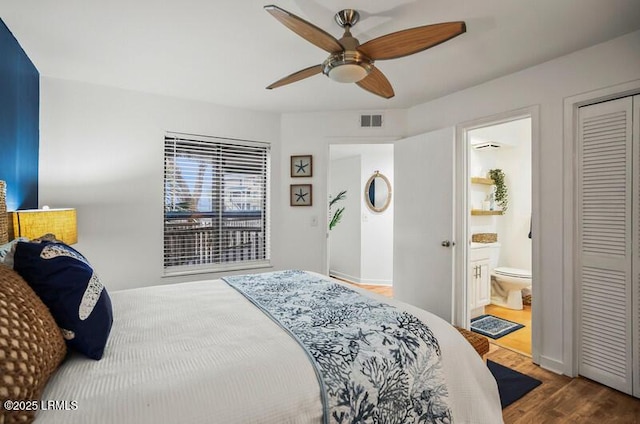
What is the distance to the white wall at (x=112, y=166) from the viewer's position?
273cm

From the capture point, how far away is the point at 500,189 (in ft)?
14.3

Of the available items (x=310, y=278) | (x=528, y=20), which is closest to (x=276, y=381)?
(x=310, y=278)

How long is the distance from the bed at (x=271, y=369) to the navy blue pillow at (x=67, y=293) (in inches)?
2.9

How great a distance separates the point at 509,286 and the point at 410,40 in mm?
3498

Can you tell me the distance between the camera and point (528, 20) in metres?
1.91

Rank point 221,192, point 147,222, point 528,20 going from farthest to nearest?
point 221,192 < point 147,222 < point 528,20

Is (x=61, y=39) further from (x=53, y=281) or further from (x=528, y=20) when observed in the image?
(x=528, y=20)

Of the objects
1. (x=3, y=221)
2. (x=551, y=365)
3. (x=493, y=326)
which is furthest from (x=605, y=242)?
(x=3, y=221)

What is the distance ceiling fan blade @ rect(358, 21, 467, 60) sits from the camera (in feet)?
4.88

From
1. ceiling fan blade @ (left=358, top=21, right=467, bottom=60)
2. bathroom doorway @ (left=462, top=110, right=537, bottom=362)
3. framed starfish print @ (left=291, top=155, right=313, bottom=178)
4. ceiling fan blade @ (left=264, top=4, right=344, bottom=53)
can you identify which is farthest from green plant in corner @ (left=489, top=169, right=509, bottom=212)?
ceiling fan blade @ (left=264, top=4, right=344, bottom=53)

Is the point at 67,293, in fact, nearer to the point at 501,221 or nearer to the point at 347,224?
the point at 347,224

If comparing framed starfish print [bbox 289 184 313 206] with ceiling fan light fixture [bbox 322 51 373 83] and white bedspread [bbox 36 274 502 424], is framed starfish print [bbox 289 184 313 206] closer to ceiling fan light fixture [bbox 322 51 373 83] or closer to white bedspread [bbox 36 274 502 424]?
ceiling fan light fixture [bbox 322 51 373 83]

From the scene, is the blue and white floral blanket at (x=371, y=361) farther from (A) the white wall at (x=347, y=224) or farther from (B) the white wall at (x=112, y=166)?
(A) the white wall at (x=347, y=224)

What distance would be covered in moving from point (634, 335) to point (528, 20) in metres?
2.19
